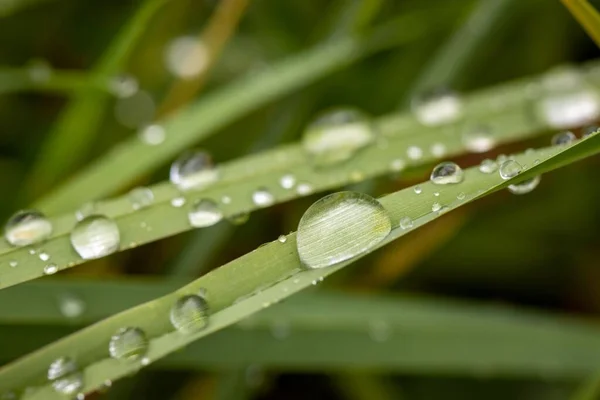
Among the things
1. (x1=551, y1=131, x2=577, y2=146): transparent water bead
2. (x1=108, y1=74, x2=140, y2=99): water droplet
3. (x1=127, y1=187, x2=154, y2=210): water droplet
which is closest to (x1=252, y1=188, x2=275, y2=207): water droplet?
(x1=127, y1=187, x2=154, y2=210): water droplet

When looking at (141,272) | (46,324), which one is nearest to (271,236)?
(141,272)

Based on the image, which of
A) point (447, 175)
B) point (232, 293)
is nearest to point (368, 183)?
point (447, 175)

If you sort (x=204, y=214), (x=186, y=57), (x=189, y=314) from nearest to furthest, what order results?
(x=189, y=314) < (x=204, y=214) < (x=186, y=57)

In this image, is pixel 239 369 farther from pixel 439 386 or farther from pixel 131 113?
pixel 131 113

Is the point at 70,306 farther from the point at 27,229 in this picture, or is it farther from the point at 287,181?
the point at 287,181

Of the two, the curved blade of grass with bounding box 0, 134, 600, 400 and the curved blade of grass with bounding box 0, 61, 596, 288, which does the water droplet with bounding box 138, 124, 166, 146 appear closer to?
the curved blade of grass with bounding box 0, 61, 596, 288

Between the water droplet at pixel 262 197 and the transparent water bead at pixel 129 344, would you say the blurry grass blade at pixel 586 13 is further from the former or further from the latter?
the transparent water bead at pixel 129 344
